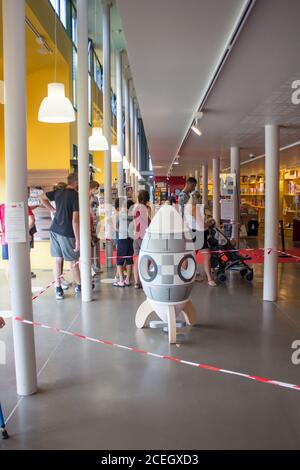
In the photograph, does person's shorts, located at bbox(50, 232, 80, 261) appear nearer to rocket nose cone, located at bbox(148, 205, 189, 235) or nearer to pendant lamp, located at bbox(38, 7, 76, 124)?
rocket nose cone, located at bbox(148, 205, 189, 235)

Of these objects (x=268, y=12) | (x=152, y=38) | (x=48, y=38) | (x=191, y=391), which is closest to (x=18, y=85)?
(x=152, y=38)

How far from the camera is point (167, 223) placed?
15.4 feet

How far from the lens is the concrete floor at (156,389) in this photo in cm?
273

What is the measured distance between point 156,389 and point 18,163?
78.8 inches

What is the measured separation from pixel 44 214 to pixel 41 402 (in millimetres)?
5800

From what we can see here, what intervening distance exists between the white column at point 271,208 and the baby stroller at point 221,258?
1.34 meters

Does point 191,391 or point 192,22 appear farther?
point 191,391

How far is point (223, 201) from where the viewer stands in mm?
9992

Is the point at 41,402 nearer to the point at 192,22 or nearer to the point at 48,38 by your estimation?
the point at 192,22

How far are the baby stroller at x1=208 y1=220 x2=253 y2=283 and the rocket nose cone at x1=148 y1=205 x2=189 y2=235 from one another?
2977 millimetres

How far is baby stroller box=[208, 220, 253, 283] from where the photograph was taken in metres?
7.73

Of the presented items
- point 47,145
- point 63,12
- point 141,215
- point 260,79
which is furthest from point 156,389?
point 63,12

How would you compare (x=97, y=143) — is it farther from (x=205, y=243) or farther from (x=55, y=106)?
(x=55, y=106)

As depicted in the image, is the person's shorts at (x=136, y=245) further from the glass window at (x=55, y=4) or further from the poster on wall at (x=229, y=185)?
the glass window at (x=55, y=4)
